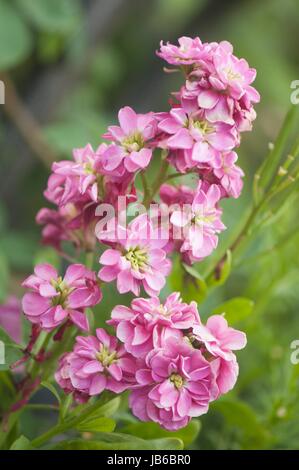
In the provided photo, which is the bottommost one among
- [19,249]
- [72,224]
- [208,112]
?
[19,249]

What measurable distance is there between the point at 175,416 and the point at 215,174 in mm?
169

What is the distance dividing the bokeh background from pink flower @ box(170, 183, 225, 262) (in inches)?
6.1

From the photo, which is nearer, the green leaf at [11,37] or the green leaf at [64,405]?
the green leaf at [64,405]

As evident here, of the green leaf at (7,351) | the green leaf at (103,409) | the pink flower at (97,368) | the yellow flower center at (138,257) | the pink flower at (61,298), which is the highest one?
the yellow flower center at (138,257)

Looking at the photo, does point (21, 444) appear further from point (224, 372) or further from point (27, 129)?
point (27, 129)

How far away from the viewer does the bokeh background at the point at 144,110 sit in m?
0.79

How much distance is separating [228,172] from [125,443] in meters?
0.22

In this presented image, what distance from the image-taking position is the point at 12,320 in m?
0.77

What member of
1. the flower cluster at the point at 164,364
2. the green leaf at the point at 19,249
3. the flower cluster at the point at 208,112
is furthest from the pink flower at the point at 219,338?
the green leaf at the point at 19,249

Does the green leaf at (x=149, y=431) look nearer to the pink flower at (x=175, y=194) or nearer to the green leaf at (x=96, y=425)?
the green leaf at (x=96, y=425)

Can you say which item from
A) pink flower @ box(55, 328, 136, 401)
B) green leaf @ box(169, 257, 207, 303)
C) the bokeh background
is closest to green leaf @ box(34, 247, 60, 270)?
the bokeh background

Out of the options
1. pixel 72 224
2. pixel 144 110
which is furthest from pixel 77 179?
pixel 144 110

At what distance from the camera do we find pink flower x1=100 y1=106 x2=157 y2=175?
1.74 ft
